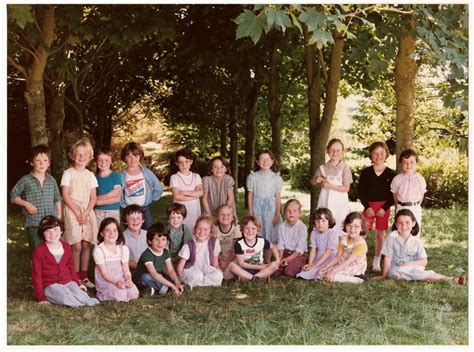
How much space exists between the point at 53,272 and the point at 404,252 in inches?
153

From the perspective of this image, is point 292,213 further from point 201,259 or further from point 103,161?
point 103,161

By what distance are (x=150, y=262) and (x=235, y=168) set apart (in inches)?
486

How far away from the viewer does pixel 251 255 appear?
7488mm

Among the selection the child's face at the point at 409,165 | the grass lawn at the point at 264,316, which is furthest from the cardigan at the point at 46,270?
the child's face at the point at 409,165

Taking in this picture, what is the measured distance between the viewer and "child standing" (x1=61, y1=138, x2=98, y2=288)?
7.21m

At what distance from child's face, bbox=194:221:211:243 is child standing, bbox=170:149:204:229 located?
28.9 inches

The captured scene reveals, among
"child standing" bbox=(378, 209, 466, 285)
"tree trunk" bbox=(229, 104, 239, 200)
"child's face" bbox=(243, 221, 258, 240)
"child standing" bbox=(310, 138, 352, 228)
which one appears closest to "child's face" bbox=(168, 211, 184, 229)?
"child's face" bbox=(243, 221, 258, 240)

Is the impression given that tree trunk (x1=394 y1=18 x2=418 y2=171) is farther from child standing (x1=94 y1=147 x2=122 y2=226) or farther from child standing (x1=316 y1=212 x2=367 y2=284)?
child standing (x1=94 y1=147 x2=122 y2=226)

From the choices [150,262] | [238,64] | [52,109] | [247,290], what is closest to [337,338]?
[247,290]

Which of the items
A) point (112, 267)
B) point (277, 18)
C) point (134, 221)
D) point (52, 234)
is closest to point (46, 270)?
point (52, 234)

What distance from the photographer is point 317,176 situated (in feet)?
27.2

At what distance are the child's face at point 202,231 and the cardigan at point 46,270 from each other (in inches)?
57.3

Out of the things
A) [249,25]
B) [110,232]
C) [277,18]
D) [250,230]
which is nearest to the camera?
[277,18]
